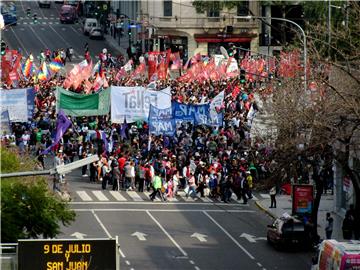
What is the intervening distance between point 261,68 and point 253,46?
32684 millimetres

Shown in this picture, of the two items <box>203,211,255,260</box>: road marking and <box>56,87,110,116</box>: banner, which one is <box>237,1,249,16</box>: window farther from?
<box>203,211,255,260</box>: road marking

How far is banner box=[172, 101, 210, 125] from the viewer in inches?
2263

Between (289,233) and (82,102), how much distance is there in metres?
18.9

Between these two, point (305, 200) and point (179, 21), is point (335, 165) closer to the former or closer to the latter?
point (305, 200)

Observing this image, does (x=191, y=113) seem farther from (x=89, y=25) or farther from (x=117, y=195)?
(x=89, y=25)

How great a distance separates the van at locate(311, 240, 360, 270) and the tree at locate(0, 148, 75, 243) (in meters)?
7.27

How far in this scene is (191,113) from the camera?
57719 mm

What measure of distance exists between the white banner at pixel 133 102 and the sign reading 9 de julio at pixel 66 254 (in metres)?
29.7

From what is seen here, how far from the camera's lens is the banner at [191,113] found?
189 feet

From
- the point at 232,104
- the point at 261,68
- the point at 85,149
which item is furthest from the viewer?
the point at 261,68

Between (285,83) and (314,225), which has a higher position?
(285,83)

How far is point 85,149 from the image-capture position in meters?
57.6

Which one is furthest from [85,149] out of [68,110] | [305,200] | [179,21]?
[179,21]

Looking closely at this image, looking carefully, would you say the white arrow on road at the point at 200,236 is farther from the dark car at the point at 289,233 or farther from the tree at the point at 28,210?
the tree at the point at 28,210
